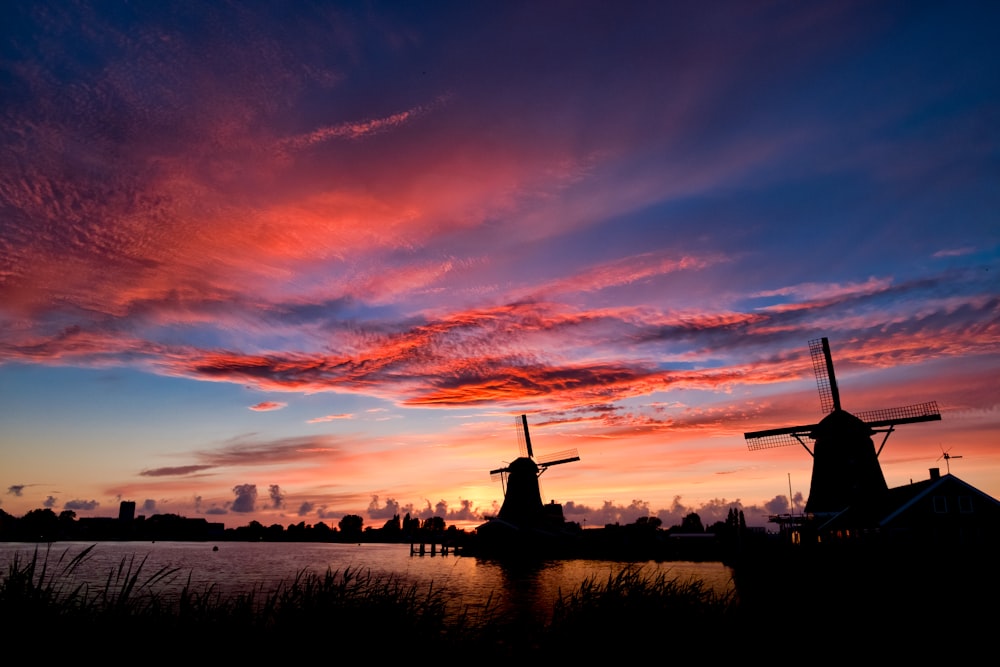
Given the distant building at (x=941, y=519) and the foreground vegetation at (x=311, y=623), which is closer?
the foreground vegetation at (x=311, y=623)

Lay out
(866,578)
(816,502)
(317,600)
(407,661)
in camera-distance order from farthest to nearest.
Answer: (816,502)
(866,578)
(317,600)
(407,661)

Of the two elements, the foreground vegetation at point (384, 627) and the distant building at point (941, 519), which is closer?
the foreground vegetation at point (384, 627)

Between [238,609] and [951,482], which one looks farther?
[951,482]

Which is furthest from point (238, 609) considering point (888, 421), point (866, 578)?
point (888, 421)

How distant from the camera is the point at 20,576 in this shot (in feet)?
32.9

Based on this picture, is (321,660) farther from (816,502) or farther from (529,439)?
(529,439)

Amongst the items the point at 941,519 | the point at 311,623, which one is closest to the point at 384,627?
the point at 311,623

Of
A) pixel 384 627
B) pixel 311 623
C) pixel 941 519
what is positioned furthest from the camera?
pixel 941 519

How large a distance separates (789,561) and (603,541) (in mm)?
57957

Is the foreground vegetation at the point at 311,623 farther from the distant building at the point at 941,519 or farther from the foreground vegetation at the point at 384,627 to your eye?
the distant building at the point at 941,519

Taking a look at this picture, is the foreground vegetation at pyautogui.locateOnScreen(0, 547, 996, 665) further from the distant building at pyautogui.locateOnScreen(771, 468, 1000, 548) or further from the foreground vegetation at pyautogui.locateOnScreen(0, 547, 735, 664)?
the distant building at pyautogui.locateOnScreen(771, 468, 1000, 548)

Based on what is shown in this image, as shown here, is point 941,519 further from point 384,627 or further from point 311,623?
point 311,623

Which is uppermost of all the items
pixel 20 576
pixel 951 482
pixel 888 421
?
pixel 888 421

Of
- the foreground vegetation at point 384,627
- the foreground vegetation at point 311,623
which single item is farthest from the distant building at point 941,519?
the foreground vegetation at point 311,623
